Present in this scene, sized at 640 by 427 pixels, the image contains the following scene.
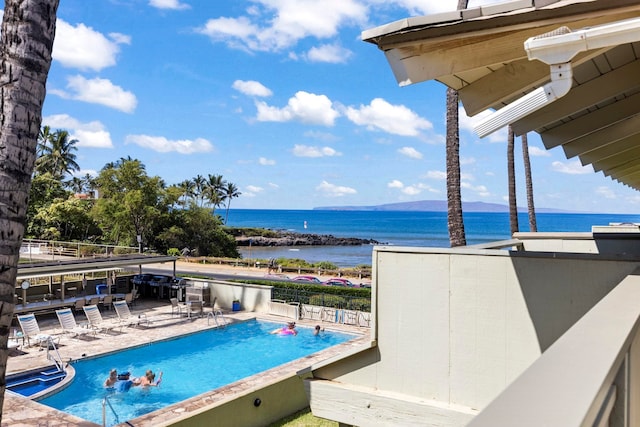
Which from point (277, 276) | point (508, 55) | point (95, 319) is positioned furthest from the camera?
point (277, 276)

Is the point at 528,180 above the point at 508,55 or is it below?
above

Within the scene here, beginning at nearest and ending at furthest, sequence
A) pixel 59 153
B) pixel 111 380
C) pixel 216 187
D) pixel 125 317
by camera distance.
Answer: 1. pixel 111 380
2. pixel 125 317
3. pixel 59 153
4. pixel 216 187

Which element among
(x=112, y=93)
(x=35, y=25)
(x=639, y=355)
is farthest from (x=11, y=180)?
(x=112, y=93)

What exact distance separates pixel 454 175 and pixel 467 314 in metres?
7.41

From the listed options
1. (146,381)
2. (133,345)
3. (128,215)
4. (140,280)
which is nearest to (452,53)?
(146,381)

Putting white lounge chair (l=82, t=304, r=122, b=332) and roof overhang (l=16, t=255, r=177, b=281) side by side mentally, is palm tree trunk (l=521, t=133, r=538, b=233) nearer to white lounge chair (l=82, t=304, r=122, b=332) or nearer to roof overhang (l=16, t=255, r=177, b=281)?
roof overhang (l=16, t=255, r=177, b=281)

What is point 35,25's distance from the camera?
2.99 metres

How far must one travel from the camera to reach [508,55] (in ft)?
9.08

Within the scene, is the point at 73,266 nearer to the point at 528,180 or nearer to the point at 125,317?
the point at 125,317

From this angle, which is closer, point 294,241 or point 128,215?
point 128,215

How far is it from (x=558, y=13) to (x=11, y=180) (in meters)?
3.15

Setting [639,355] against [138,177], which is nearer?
[639,355]

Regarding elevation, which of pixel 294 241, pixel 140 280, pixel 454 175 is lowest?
pixel 140 280

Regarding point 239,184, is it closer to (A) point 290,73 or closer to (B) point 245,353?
(A) point 290,73
